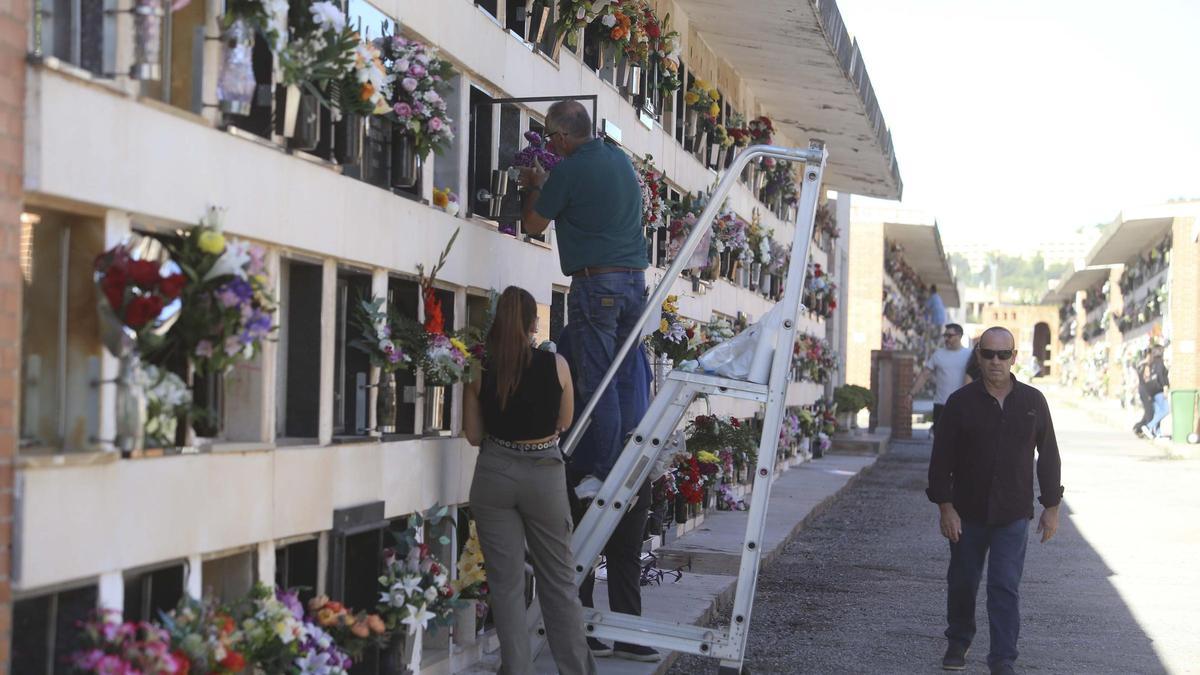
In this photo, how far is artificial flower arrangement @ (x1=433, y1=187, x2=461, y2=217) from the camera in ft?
22.0

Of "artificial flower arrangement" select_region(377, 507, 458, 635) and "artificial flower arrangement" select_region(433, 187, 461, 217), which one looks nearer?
"artificial flower arrangement" select_region(377, 507, 458, 635)

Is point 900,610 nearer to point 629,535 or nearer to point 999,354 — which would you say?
point 999,354

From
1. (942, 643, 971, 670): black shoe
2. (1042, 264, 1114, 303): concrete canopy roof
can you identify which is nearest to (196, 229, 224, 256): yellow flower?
(942, 643, 971, 670): black shoe

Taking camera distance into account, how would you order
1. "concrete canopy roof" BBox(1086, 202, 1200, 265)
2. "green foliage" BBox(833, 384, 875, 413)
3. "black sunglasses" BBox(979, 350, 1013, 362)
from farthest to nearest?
"concrete canopy roof" BBox(1086, 202, 1200, 265)
"green foliage" BBox(833, 384, 875, 413)
"black sunglasses" BBox(979, 350, 1013, 362)

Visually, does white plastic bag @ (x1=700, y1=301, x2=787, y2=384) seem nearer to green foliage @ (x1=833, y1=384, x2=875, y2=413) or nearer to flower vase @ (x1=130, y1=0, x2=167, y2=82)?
flower vase @ (x1=130, y1=0, x2=167, y2=82)

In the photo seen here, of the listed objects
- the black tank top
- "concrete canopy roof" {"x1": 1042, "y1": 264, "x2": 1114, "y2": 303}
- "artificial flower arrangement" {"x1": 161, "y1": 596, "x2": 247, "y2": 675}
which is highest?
"concrete canopy roof" {"x1": 1042, "y1": 264, "x2": 1114, "y2": 303}

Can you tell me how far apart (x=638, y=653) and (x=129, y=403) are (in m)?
3.62

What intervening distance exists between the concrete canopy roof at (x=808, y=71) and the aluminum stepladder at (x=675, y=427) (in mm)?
6421

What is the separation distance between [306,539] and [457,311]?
1743mm

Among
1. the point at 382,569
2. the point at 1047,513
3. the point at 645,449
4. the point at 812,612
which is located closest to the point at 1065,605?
the point at 812,612

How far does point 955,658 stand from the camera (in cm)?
775

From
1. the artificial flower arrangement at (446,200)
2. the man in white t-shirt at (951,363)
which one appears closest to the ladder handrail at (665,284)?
the artificial flower arrangement at (446,200)

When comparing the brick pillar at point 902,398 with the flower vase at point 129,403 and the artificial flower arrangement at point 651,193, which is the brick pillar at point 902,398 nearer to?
the artificial flower arrangement at point 651,193

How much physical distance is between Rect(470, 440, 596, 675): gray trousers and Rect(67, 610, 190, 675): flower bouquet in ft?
6.51
